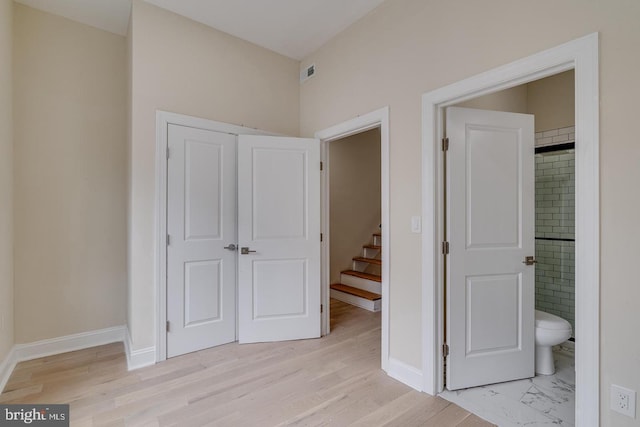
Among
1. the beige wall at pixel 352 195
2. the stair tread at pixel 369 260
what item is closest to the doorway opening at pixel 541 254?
the stair tread at pixel 369 260

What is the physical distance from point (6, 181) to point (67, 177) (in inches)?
18.7

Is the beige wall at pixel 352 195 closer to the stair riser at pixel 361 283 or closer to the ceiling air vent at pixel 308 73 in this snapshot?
the stair riser at pixel 361 283

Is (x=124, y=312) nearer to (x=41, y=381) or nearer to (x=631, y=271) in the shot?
(x=41, y=381)

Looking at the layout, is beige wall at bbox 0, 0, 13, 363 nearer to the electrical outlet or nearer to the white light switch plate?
the white light switch plate

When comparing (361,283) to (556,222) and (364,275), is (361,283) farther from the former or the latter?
(556,222)

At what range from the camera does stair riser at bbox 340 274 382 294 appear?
14.4ft

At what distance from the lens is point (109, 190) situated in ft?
10.1

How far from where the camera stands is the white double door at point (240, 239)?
9.11ft

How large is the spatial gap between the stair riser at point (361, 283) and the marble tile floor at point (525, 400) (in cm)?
216

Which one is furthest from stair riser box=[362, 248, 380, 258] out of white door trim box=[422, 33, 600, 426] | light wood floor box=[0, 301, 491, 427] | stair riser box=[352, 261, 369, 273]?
white door trim box=[422, 33, 600, 426]

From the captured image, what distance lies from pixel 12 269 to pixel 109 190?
1.00 metres

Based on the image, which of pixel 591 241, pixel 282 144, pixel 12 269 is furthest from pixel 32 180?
pixel 591 241

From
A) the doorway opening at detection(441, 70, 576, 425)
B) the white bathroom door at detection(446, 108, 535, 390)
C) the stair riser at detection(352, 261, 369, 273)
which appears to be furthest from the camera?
A: the stair riser at detection(352, 261, 369, 273)

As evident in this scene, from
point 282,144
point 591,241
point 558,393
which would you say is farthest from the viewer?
point 282,144
